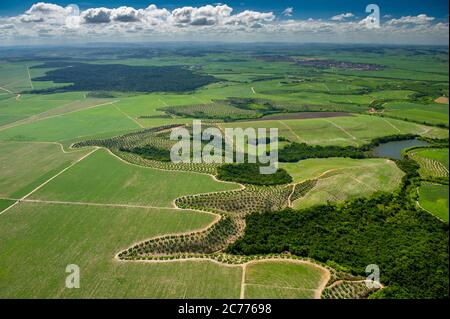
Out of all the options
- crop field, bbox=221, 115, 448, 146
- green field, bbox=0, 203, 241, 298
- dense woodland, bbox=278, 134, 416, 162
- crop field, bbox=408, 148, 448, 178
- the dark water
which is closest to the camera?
green field, bbox=0, 203, 241, 298

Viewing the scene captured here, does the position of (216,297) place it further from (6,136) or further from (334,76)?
(334,76)

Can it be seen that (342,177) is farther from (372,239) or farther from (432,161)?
(432,161)

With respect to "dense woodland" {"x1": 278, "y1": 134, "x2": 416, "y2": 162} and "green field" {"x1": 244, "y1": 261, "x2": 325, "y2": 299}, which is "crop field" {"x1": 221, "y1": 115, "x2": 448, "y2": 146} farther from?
"green field" {"x1": 244, "y1": 261, "x2": 325, "y2": 299}

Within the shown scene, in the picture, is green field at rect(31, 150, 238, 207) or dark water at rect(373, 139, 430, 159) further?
dark water at rect(373, 139, 430, 159)

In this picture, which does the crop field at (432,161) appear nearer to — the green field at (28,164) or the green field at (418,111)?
the green field at (418,111)

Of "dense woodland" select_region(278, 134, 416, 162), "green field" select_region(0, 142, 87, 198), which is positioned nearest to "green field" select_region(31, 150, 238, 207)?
"green field" select_region(0, 142, 87, 198)

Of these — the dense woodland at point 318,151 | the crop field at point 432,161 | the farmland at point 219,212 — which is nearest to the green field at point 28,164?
the farmland at point 219,212

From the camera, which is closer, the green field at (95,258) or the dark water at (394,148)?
the green field at (95,258)
